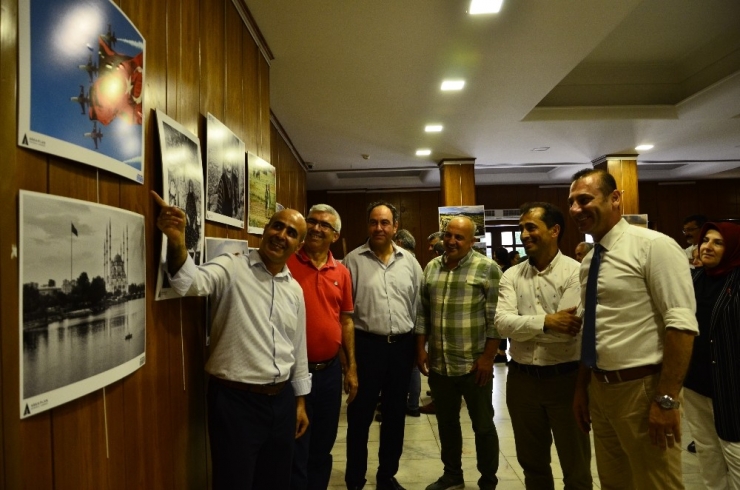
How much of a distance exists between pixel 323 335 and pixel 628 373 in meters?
1.42

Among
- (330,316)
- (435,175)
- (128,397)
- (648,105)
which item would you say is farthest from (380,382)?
(435,175)

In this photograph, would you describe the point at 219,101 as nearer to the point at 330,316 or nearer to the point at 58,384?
the point at 330,316

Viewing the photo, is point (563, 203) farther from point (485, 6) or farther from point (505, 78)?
point (485, 6)

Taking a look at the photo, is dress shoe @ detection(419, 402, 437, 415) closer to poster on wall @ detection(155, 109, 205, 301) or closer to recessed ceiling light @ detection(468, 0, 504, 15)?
poster on wall @ detection(155, 109, 205, 301)

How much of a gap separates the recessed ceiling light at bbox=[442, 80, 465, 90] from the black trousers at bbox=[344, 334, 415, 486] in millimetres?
2718

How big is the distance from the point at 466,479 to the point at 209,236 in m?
2.33

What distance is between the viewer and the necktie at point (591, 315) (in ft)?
6.02

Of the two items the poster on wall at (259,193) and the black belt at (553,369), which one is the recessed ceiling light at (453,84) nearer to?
the poster on wall at (259,193)

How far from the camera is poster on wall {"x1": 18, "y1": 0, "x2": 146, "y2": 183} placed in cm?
95

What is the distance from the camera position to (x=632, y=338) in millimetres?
1723

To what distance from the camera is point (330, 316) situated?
243 centimetres

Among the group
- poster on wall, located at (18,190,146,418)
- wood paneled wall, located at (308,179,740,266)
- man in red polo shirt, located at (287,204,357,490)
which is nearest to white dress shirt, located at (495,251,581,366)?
man in red polo shirt, located at (287,204,357,490)

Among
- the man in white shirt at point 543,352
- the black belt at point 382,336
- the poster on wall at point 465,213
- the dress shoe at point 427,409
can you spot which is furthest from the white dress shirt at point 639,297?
the poster on wall at point 465,213

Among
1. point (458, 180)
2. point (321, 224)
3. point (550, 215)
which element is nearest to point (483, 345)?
point (550, 215)
